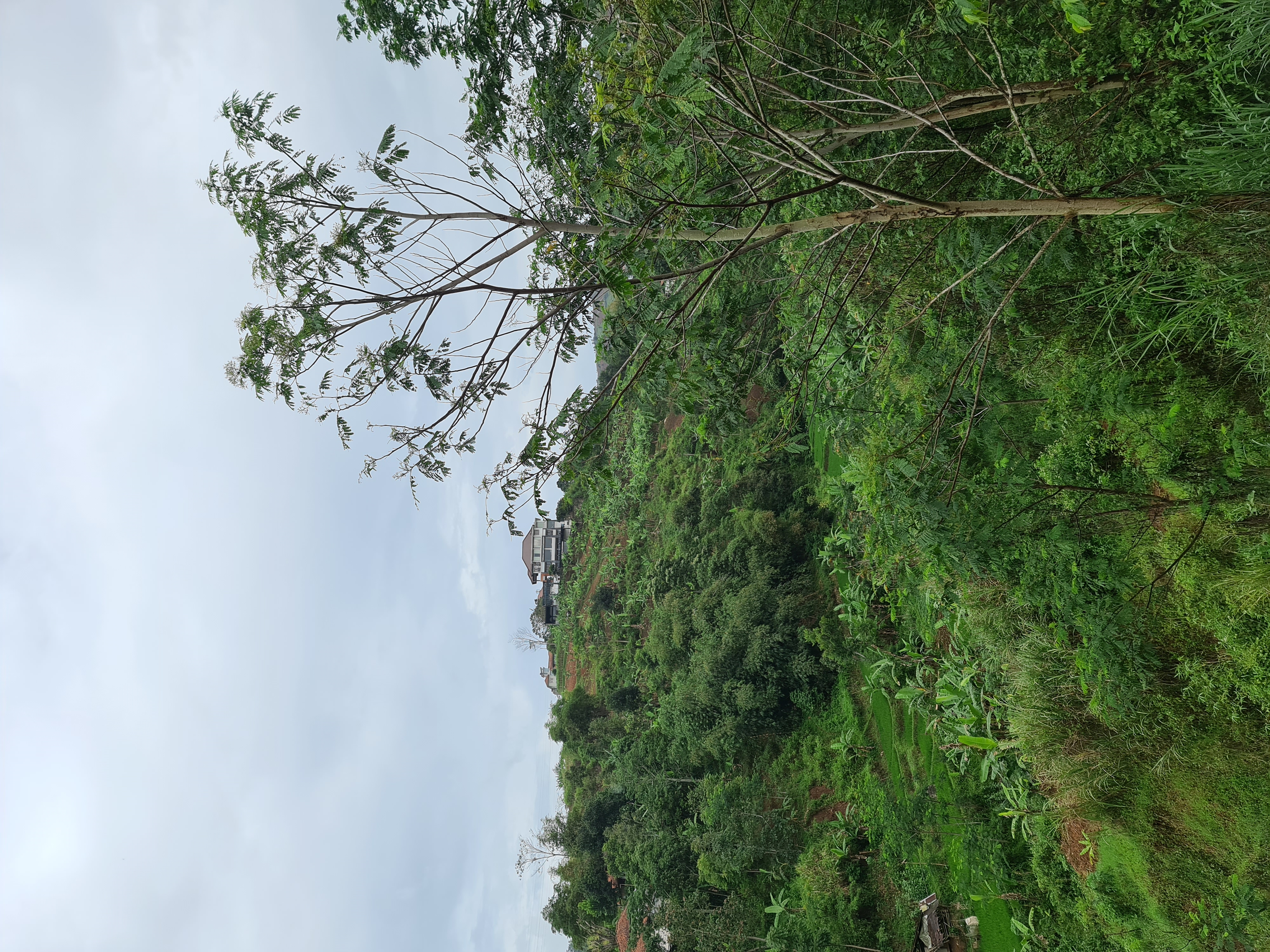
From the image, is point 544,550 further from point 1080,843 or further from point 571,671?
point 1080,843

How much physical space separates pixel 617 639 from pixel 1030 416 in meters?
16.1

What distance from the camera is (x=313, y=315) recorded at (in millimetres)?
3951

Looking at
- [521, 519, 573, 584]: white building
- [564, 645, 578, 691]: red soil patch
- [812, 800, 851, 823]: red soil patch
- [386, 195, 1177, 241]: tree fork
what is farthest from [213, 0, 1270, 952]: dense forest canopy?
[521, 519, 573, 584]: white building

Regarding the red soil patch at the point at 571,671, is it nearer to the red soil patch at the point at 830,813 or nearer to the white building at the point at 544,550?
the white building at the point at 544,550

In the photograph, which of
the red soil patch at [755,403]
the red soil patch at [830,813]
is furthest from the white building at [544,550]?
the red soil patch at [830,813]

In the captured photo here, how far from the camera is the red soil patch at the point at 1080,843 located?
18.7 ft

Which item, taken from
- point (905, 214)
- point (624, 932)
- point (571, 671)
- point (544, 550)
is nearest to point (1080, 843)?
point (905, 214)

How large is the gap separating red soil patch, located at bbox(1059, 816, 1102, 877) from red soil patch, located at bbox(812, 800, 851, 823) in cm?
533

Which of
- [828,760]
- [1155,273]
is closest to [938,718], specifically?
[828,760]

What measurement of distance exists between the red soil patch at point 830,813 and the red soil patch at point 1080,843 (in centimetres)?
533

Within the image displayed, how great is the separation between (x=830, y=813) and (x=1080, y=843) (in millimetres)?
6271

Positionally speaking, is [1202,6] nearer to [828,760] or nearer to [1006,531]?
[1006,531]

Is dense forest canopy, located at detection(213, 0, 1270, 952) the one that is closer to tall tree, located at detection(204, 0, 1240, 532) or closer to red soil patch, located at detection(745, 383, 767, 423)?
tall tree, located at detection(204, 0, 1240, 532)

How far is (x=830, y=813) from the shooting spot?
11664 mm
